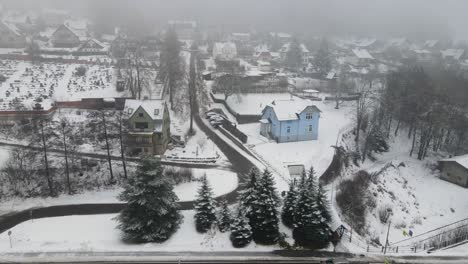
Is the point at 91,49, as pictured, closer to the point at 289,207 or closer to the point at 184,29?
the point at 184,29

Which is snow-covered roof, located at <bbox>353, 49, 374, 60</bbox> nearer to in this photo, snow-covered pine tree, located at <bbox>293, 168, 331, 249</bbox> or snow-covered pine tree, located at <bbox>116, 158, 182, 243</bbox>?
snow-covered pine tree, located at <bbox>293, 168, 331, 249</bbox>

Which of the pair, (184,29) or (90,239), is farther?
(184,29)

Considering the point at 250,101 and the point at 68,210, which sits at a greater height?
the point at 250,101

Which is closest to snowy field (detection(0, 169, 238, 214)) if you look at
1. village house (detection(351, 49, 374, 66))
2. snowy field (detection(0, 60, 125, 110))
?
snowy field (detection(0, 60, 125, 110))

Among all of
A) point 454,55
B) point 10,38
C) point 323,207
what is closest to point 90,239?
point 323,207

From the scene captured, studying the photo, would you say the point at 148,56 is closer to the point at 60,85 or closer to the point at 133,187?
the point at 60,85

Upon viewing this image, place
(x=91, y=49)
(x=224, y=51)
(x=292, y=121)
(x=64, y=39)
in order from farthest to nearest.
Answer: (x=224, y=51) → (x=64, y=39) → (x=91, y=49) → (x=292, y=121)
